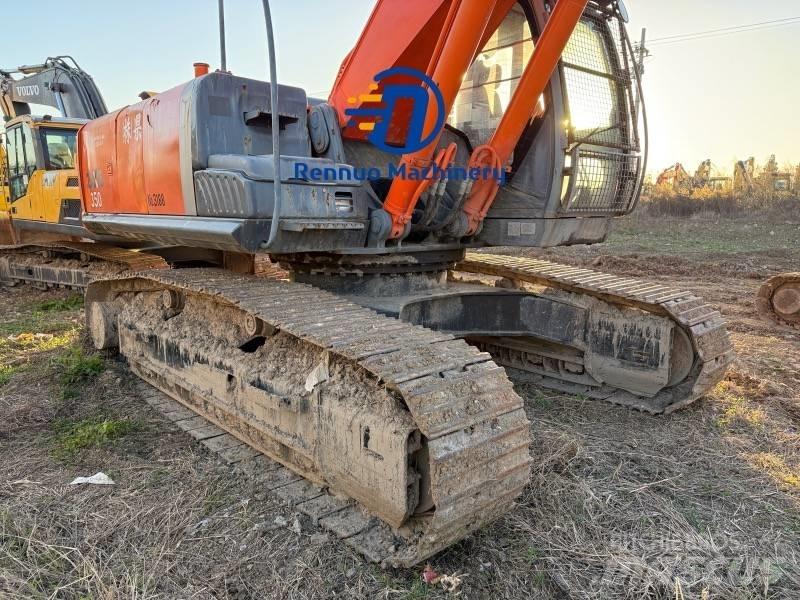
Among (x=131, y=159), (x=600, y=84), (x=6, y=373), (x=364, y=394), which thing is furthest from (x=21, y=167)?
(x=364, y=394)

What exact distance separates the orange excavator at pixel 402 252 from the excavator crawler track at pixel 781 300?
3729 millimetres

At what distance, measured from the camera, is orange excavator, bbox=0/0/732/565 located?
264 centimetres

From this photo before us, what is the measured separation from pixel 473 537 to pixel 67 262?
334 inches

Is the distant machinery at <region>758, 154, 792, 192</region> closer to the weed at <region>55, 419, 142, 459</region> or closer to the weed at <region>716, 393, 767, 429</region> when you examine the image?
the weed at <region>716, 393, 767, 429</region>

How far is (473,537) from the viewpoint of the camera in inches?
111

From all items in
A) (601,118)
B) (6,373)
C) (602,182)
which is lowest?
(6,373)

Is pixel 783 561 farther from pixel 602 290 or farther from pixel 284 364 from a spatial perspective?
pixel 284 364

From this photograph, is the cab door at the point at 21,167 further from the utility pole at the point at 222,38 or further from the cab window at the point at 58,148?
the utility pole at the point at 222,38

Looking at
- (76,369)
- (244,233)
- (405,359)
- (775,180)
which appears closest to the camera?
(405,359)

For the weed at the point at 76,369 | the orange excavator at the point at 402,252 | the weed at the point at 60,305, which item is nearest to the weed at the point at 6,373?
the weed at the point at 76,369

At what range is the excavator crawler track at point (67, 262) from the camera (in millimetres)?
8422

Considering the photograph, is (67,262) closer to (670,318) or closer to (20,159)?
(20,159)

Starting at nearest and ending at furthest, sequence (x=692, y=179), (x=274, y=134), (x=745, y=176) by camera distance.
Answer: (x=274, y=134) → (x=745, y=176) → (x=692, y=179)

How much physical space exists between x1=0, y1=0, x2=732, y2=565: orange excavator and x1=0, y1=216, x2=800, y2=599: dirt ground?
0.24 metres
